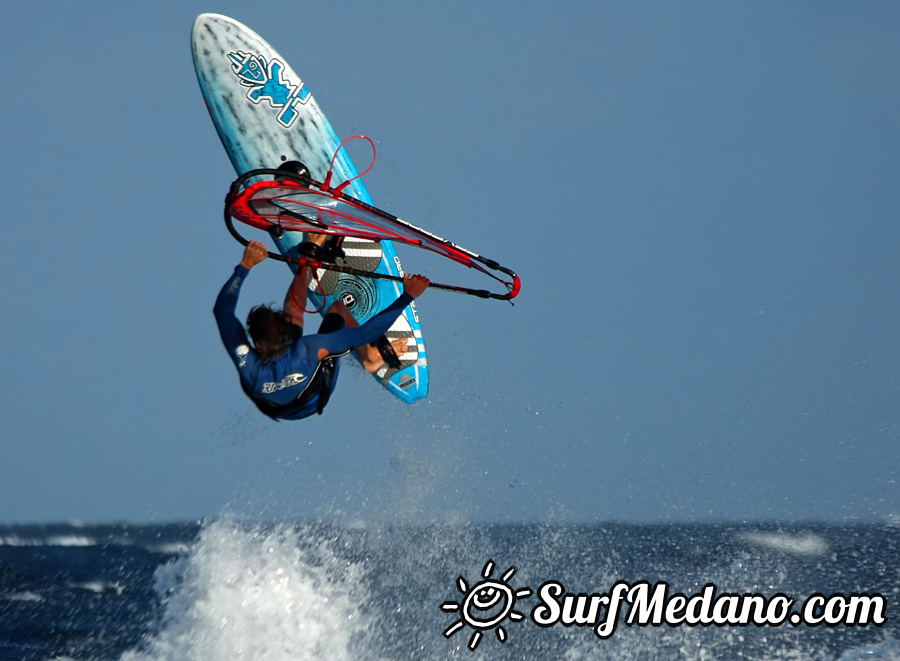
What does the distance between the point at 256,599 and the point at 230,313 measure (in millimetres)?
2517

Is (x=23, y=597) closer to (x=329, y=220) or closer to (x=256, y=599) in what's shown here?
(x=256, y=599)

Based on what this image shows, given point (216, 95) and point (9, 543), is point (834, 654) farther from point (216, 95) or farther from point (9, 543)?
point (9, 543)

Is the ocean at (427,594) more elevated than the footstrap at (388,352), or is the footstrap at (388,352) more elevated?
the footstrap at (388,352)

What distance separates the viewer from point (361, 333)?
20.0 ft

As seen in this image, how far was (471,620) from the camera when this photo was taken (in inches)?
259

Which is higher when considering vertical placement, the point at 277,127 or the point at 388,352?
the point at 277,127

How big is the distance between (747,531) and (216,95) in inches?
292

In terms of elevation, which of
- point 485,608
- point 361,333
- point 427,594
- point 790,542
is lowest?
point 790,542

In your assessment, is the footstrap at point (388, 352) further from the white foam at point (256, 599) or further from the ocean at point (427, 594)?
the white foam at point (256, 599)

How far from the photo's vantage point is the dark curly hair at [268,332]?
5.83m

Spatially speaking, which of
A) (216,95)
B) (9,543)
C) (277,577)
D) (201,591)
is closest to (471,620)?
(277,577)

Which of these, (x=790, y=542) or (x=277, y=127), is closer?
(x=277, y=127)

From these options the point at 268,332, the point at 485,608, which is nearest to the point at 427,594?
the point at 485,608

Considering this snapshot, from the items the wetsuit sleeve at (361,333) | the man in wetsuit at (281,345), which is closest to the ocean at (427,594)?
the man in wetsuit at (281,345)
